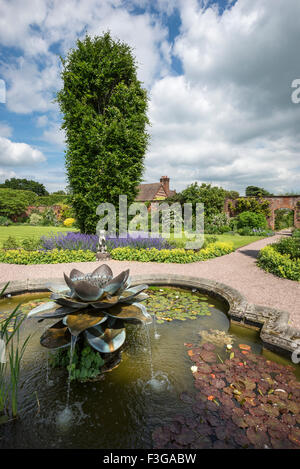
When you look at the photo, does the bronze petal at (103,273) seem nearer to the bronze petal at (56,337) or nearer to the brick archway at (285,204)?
the bronze petal at (56,337)

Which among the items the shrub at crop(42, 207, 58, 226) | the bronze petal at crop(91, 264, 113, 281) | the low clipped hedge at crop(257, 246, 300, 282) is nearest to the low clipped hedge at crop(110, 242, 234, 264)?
the low clipped hedge at crop(257, 246, 300, 282)

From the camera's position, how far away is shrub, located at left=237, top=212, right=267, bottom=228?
22816 millimetres

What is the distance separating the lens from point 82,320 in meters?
2.18

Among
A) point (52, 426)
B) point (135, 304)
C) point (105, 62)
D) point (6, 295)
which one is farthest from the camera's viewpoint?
point (105, 62)

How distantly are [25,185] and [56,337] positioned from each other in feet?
251

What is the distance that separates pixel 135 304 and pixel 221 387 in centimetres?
122

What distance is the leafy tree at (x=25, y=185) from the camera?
66938 millimetres

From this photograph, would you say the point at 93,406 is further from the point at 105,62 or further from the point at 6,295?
the point at 105,62

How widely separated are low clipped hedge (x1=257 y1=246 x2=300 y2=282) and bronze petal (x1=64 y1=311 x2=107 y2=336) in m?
5.77

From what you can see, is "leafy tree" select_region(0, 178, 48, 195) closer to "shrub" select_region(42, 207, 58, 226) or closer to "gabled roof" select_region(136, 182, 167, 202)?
"shrub" select_region(42, 207, 58, 226)

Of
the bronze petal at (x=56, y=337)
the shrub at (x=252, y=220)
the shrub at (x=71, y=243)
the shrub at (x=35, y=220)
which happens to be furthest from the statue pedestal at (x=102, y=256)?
the shrub at (x=35, y=220)

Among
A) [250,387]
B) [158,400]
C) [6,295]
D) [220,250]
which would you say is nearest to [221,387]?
[250,387]

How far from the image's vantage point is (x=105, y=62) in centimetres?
984
